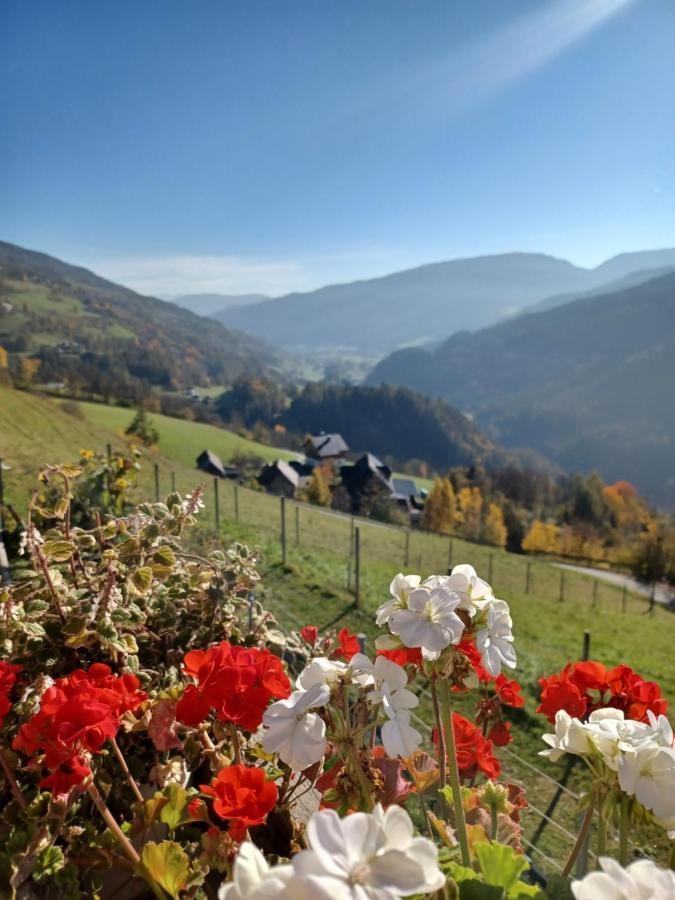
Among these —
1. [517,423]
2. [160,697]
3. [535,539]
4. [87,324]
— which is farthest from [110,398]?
[517,423]

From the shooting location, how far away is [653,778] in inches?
30.2

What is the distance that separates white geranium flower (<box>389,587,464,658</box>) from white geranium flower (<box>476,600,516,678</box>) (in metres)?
0.08

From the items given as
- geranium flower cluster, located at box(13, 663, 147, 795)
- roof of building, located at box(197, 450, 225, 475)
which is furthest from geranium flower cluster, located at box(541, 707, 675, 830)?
roof of building, located at box(197, 450, 225, 475)

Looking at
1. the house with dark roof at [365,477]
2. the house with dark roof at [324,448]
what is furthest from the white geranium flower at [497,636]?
the house with dark roof at [324,448]

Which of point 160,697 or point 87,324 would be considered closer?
point 160,697

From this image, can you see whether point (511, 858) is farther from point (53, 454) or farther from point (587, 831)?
point (53, 454)

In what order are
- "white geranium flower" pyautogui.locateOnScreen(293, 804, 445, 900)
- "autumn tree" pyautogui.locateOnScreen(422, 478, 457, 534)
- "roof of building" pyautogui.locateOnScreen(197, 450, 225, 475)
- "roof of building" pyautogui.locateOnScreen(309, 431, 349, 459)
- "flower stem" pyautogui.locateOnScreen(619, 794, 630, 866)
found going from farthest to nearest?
"roof of building" pyautogui.locateOnScreen(309, 431, 349, 459) < "autumn tree" pyautogui.locateOnScreen(422, 478, 457, 534) < "roof of building" pyautogui.locateOnScreen(197, 450, 225, 475) < "flower stem" pyautogui.locateOnScreen(619, 794, 630, 866) < "white geranium flower" pyautogui.locateOnScreen(293, 804, 445, 900)

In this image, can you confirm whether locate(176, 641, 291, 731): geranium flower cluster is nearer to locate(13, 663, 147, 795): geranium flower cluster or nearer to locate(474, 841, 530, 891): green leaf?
locate(13, 663, 147, 795): geranium flower cluster

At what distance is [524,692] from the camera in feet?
20.9

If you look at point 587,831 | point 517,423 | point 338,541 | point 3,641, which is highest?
point 3,641

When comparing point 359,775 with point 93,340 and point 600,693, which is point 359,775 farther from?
point 93,340

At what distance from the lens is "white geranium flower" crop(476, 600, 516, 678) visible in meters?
0.92

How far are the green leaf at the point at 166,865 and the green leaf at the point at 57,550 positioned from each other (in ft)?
2.23

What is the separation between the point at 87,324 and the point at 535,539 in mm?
106211
